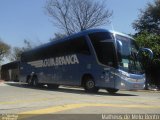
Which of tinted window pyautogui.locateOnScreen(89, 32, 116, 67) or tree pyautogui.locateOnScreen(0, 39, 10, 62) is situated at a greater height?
tree pyautogui.locateOnScreen(0, 39, 10, 62)

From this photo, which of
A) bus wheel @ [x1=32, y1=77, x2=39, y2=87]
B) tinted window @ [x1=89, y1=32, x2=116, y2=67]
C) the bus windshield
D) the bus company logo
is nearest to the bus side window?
the bus company logo

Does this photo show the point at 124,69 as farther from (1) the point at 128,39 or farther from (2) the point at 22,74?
(2) the point at 22,74

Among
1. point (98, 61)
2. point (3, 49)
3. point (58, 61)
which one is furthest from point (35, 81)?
point (3, 49)

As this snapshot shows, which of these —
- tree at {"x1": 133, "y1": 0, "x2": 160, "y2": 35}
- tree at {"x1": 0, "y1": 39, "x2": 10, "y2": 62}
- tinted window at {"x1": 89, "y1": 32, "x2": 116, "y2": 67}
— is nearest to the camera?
tinted window at {"x1": 89, "y1": 32, "x2": 116, "y2": 67}

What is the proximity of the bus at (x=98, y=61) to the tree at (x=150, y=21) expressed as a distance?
92.1 feet

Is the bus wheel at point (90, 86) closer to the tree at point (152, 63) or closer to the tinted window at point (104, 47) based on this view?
the tinted window at point (104, 47)

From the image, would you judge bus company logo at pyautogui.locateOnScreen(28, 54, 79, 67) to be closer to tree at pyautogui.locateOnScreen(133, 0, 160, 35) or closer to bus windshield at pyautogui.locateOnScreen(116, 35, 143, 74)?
bus windshield at pyautogui.locateOnScreen(116, 35, 143, 74)

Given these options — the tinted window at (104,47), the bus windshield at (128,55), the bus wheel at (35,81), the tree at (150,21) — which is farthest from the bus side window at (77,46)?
the tree at (150,21)

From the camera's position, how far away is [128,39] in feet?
70.8

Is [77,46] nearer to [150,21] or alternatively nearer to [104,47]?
[104,47]

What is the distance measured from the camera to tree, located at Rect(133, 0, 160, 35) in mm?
51656

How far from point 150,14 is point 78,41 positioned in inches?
1236

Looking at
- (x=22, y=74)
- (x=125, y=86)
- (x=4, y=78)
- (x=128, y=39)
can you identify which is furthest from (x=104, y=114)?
(x=4, y=78)

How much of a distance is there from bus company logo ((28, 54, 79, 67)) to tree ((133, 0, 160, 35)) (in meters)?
25.5
